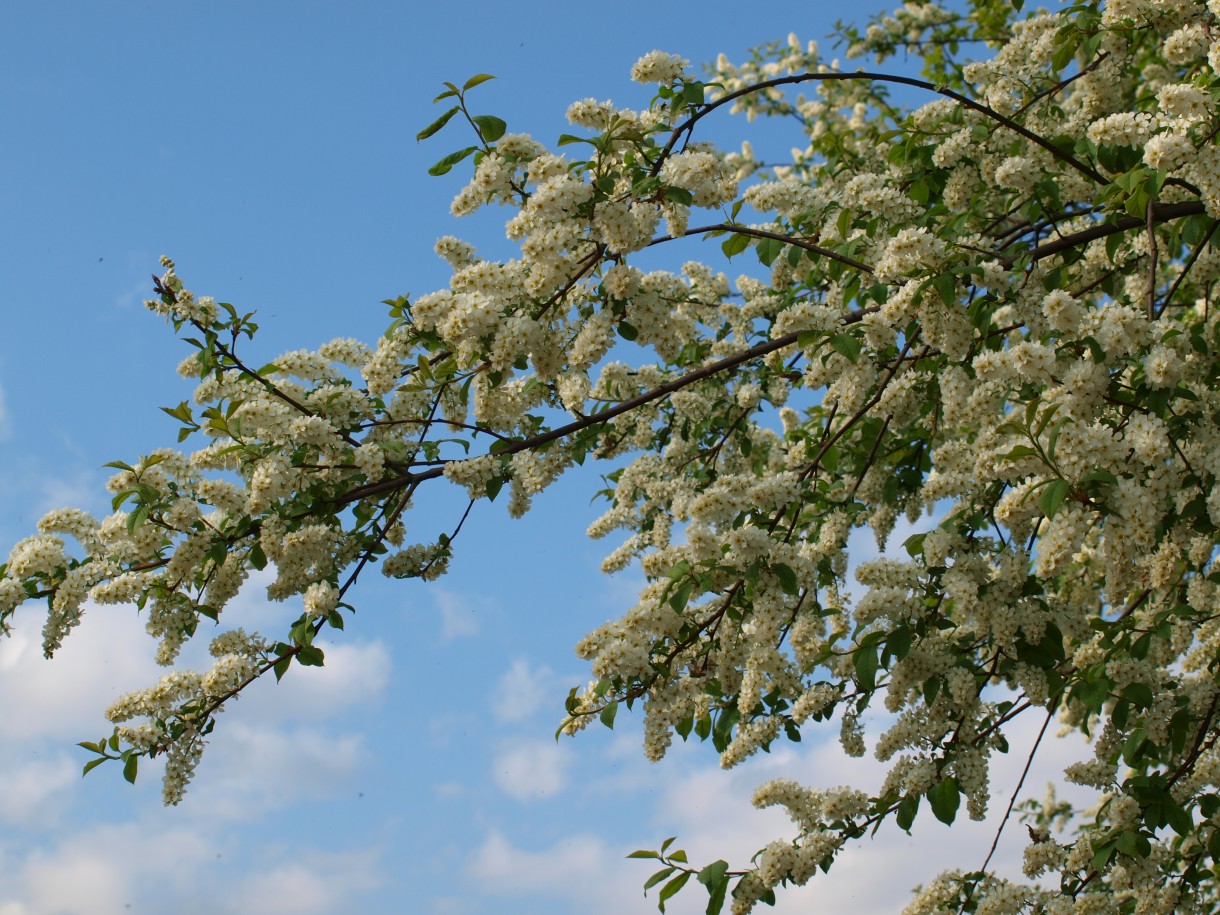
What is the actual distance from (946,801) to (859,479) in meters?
1.60

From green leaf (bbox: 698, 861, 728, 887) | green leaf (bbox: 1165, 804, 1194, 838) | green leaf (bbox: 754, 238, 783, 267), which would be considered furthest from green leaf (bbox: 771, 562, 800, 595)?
green leaf (bbox: 1165, 804, 1194, 838)

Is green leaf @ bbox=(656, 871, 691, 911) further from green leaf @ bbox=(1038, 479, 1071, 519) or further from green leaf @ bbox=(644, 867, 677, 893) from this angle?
green leaf @ bbox=(1038, 479, 1071, 519)

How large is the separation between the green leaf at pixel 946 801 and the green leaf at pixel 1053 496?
150cm

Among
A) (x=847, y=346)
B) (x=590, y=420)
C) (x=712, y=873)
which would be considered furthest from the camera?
(x=590, y=420)

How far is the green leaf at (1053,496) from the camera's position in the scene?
3.99 meters

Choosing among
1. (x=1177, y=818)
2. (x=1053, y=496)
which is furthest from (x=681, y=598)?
(x=1177, y=818)

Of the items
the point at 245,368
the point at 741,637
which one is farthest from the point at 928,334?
the point at 245,368

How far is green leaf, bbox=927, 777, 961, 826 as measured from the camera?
493cm

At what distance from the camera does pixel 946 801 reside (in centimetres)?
495

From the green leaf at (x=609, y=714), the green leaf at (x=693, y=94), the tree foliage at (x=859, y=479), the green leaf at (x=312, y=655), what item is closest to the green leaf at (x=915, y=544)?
the tree foliage at (x=859, y=479)

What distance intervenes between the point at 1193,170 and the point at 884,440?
261 cm

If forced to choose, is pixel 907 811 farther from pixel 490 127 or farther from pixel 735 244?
pixel 490 127

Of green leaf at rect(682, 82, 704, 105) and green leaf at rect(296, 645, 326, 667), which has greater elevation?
green leaf at rect(682, 82, 704, 105)

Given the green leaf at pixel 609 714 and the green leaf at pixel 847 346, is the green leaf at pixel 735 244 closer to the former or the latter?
the green leaf at pixel 847 346
